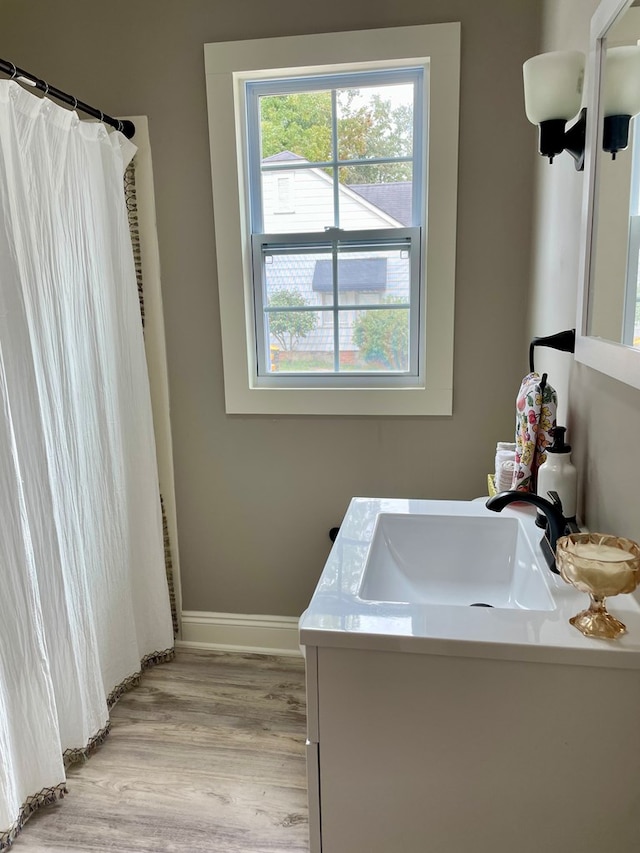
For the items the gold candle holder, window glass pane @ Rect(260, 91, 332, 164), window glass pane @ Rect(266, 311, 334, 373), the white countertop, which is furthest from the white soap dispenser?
window glass pane @ Rect(260, 91, 332, 164)

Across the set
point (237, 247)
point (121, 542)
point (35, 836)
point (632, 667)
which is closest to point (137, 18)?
point (237, 247)

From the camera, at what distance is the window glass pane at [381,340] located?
2.11 meters

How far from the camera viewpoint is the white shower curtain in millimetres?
1500

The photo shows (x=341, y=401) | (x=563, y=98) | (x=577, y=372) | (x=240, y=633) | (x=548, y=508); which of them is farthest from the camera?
(x=240, y=633)

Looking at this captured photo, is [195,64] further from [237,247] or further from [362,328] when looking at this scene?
[362,328]

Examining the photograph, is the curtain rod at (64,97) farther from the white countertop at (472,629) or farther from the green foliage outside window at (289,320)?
the white countertop at (472,629)

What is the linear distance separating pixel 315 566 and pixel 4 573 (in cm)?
111

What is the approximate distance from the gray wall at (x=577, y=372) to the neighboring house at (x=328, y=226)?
1.56 feet

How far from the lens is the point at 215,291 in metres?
2.14

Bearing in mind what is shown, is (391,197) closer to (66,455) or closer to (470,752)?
(66,455)

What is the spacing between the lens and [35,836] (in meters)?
1.57

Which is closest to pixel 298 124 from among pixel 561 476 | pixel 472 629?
pixel 561 476

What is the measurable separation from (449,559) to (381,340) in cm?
94

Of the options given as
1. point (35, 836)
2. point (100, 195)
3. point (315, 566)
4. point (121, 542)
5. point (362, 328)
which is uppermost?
point (100, 195)
